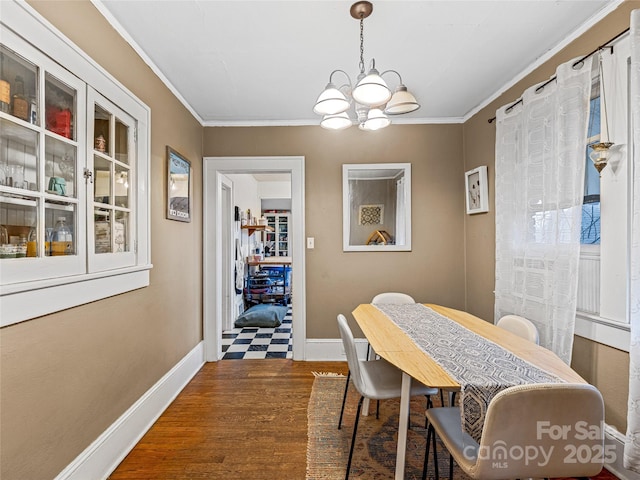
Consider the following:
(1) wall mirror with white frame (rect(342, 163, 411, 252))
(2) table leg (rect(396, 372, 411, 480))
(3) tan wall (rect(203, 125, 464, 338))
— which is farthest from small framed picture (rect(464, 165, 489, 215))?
(2) table leg (rect(396, 372, 411, 480))

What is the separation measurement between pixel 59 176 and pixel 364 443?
2.18 meters

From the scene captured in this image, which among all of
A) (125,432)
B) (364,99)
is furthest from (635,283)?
(125,432)

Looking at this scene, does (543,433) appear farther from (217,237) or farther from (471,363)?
(217,237)

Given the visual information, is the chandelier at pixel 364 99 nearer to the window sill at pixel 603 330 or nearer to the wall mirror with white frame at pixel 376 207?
the wall mirror with white frame at pixel 376 207

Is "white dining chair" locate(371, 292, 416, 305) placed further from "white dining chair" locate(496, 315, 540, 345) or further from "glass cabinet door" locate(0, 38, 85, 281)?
"glass cabinet door" locate(0, 38, 85, 281)

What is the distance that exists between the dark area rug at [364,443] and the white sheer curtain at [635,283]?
394 millimetres

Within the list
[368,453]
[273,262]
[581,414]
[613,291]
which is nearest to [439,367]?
[581,414]

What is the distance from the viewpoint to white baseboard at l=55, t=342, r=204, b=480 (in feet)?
5.00

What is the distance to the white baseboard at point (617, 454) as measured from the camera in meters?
1.61

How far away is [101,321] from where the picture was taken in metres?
1.65

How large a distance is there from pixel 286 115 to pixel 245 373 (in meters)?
2.55

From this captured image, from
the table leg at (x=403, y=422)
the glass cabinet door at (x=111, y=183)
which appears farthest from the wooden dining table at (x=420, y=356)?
the glass cabinet door at (x=111, y=183)

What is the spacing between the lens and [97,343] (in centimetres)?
162

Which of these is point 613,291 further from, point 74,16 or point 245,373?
point 74,16
